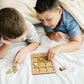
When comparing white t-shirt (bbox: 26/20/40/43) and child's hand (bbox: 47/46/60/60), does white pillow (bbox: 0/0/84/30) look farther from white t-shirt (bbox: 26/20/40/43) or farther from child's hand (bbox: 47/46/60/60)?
child's hand (bbox: 47/46/60/60)

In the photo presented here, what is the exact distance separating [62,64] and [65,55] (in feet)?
0.27

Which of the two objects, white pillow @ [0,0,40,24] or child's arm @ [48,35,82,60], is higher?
white pillow @ [0,0,40,24]

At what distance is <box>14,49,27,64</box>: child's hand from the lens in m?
0.73

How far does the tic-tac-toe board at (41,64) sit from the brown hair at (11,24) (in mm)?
211

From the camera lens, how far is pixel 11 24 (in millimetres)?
606

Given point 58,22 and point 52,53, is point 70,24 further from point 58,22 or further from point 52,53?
point 52,53

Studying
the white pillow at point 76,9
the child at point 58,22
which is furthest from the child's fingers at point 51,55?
the white pillow at point 76,9

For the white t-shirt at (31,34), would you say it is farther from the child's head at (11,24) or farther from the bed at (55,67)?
the child's head at (11,24)

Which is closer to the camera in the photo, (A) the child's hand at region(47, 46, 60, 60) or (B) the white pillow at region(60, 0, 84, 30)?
(A) the child's hand at region(47, 46, 60, 60)

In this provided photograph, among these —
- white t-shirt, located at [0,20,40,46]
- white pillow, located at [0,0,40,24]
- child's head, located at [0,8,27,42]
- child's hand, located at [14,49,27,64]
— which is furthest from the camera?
white pillow, located at [0,0,40,24]

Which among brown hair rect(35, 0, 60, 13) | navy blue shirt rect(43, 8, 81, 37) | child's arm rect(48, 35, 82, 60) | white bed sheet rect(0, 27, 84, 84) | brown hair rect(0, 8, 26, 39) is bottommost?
white bed sheet rect(0, 27, 84, 84)

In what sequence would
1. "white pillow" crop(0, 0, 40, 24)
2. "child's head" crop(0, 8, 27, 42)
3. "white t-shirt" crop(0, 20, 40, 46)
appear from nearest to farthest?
"child's head" crop(0, 8, 27, 42)
"white t-shirt" crop(0, 20, 40, 46)
"white pillow" crop(0, 0, 40, 24)

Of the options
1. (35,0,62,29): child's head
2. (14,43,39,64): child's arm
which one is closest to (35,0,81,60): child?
(35,0,62,29): child's head

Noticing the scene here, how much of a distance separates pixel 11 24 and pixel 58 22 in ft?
1.44
